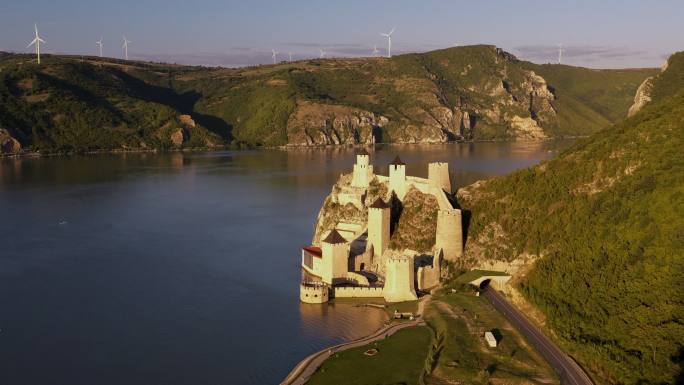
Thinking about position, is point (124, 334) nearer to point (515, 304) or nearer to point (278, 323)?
point (278, 323)

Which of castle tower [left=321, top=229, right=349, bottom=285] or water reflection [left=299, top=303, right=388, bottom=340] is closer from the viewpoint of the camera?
water reflection [left=299, top=303, right=388, bottom=340]

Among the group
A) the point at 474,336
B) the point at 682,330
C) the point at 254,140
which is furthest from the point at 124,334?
the point at 254,140

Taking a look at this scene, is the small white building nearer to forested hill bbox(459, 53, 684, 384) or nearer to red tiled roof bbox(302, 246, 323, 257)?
forested hill bbox(459, 53, 684, 384)

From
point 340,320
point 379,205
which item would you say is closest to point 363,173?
point 379,205

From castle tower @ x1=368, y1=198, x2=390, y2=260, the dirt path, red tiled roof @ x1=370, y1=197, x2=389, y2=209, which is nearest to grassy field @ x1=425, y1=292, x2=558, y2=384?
the dirt path

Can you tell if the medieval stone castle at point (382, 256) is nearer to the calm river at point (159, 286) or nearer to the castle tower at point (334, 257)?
the castle tower at point (334, 257)
